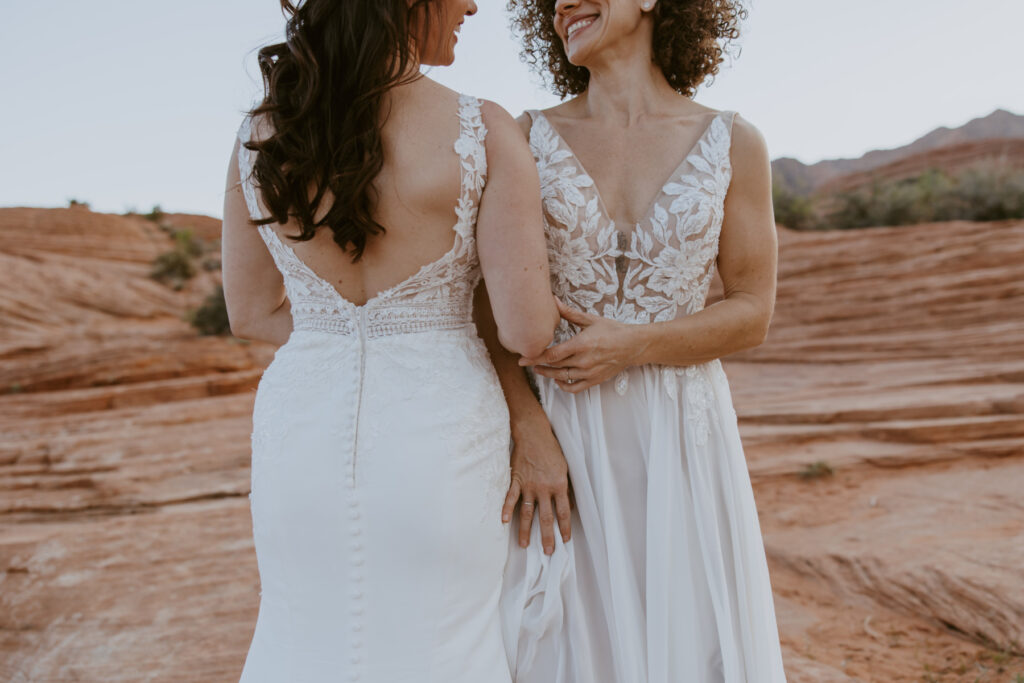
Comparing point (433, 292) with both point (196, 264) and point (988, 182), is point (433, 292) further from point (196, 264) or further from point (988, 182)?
point (196, 264)

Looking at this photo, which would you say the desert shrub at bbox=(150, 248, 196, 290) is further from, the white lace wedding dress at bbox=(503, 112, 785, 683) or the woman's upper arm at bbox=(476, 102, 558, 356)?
the woman's upper arm at bbox=(476, 102, 558, 356)

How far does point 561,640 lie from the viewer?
188 cm

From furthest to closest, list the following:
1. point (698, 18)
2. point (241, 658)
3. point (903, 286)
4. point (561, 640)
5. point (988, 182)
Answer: point (988, 182) → point (903, 286) → point (241, 658) → point (698, 18) → point (561, 640)

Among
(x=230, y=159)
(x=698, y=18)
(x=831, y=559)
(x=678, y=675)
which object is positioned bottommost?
(x=831, y=559)

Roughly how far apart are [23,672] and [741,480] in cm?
372

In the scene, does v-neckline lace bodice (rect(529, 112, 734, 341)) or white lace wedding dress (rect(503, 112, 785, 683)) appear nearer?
white lace wedding dress (rect(503, 112, 785, 683))

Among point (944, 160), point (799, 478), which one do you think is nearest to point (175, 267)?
point (799, 478)

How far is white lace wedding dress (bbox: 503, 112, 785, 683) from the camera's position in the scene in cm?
187

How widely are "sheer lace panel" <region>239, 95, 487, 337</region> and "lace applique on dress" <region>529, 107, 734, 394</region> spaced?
1.54ft

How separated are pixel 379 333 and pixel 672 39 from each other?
1.41m

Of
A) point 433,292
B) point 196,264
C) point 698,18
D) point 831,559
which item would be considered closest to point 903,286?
point 831,559

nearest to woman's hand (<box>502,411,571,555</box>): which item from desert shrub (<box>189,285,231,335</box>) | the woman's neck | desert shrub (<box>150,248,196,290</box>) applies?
the woman's neck

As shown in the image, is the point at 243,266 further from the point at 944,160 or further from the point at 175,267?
the point at 944,160

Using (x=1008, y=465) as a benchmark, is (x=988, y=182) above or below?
above
